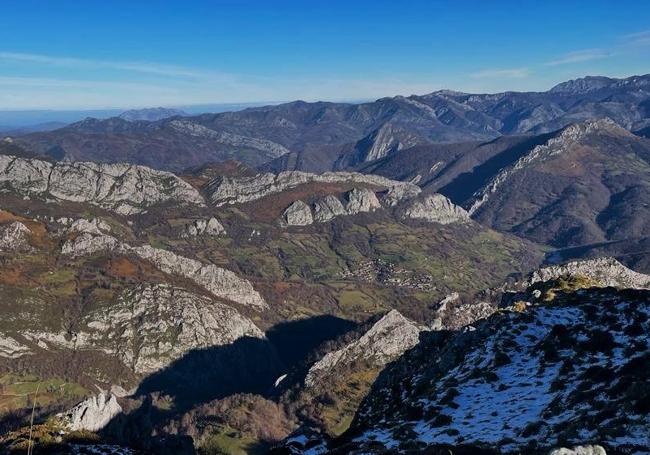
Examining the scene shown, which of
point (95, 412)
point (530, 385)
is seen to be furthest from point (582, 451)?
point (95, 412)

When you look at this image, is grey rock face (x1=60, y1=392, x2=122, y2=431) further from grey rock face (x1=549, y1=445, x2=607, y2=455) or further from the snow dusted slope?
grey rock face (x1=549, y1=445, x2=607, y2=455)

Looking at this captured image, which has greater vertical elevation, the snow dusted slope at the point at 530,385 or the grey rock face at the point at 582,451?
the grey rock face at the point at 582,451

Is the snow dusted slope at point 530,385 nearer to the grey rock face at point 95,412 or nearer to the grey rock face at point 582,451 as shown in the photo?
the grey rock face at point 582,451

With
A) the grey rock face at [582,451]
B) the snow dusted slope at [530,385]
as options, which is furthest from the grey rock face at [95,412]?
the grey rock face at [582,451]

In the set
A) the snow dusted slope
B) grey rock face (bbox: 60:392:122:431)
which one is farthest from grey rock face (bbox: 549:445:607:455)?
grey rock face (bbox: 60:392:122:431)

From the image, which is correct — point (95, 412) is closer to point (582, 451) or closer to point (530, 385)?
point (530, 385)

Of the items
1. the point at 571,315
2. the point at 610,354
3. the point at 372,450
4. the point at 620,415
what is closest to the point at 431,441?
the point at 372,450
